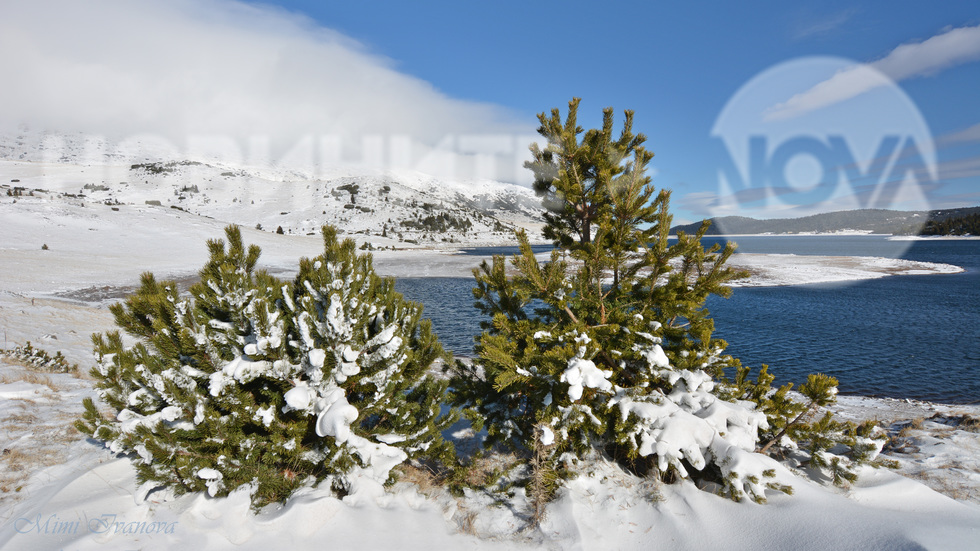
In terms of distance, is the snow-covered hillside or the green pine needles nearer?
the green pine needles

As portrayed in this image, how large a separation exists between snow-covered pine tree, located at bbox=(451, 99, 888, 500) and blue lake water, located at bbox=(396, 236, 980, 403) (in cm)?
1035

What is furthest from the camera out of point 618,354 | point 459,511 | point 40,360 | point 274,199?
point 274,199

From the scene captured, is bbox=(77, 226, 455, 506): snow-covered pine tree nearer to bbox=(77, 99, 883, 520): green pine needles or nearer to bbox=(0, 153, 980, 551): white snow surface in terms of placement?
bbox=(77, 99, 883, 520): green pine needles

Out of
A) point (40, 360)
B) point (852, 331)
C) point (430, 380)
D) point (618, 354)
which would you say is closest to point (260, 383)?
point (430, 380)

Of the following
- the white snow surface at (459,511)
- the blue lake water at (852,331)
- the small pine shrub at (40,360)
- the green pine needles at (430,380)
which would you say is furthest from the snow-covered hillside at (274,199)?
the green pine needles at (430,380)

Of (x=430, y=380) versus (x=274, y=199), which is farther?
(x=274, y=199)

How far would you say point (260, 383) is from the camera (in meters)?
4.48

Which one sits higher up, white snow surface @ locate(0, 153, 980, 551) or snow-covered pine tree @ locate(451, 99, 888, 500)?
snow-covered pine tree @ locate(451, 99, 888, 500)

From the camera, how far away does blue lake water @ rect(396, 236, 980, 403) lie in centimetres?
1352

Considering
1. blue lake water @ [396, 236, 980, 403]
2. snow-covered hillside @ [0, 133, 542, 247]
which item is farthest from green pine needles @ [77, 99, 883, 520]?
snow-covered hillside @ [0, 133, 542, 247]

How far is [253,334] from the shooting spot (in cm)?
431

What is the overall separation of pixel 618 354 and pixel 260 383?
418 centimetres

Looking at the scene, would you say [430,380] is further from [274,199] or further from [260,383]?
[274,199]

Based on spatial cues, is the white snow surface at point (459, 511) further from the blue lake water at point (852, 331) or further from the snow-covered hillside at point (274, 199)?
the snow-covered hillside at point (274, 199)
